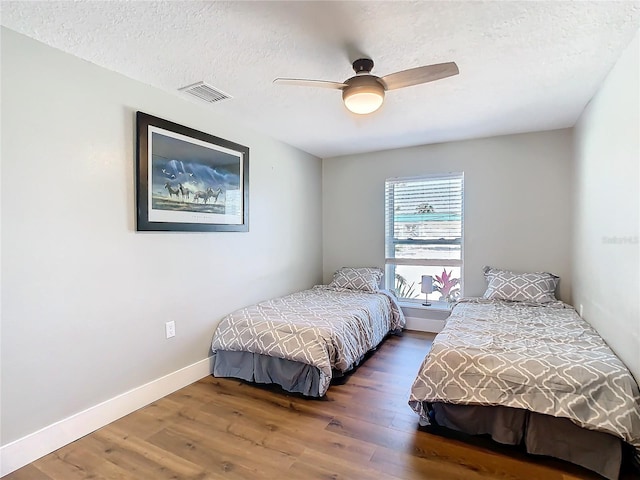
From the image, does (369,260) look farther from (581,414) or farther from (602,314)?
(581,414)

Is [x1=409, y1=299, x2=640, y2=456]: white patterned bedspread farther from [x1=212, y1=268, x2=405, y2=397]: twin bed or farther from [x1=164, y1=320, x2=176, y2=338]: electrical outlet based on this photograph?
[x1=164, y1=320, x2=176, y2=338]: electrical outlet

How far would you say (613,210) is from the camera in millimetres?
2225

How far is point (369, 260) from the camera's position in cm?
457

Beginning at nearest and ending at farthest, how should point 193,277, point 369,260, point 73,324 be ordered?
point 73,324
point 193,277
point 369,260

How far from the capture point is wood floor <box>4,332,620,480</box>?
1.78 metres

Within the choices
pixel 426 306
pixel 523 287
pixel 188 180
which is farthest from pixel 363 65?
pixel 426 306

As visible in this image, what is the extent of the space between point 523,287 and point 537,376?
5.89 feet

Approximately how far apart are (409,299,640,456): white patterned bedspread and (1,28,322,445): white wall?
1.90 meters

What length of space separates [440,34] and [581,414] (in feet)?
6.94

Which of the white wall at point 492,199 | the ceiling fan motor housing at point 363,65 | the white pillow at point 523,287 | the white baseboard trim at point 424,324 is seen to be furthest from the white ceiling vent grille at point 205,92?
the white baseboard trim at point 424,324

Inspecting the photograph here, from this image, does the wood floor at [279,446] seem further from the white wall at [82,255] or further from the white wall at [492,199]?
the white wall at [492,199]

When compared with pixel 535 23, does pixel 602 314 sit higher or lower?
lower

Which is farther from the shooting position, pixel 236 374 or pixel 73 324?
pixel 236 374

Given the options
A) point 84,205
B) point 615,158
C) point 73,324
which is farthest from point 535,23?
point 73,324
